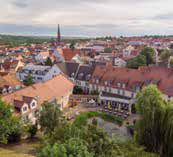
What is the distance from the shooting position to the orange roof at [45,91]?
3416 cm

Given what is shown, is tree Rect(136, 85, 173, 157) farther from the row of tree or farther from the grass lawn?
the grass lawn

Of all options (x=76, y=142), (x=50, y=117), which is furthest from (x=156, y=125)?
(x=76, y=142)

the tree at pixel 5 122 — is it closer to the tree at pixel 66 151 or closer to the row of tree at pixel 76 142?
the row of tree at pixel 76 142

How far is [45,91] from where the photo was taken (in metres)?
40.0

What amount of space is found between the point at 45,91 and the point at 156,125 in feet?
81.3

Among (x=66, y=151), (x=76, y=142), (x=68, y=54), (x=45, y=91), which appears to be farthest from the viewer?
(x=68, y=54)

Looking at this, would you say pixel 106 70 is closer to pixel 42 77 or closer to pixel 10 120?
pixel 42 77

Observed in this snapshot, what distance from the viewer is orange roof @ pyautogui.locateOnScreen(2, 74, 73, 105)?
34.2m

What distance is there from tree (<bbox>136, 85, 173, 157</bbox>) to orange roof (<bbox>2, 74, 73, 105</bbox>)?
2084cm

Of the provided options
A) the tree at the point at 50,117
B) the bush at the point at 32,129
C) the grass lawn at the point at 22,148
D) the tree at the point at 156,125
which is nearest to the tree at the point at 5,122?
the grass lawn at the point at 22,148

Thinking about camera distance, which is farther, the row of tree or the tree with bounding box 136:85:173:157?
the tree with bounding box 136:85:173:157

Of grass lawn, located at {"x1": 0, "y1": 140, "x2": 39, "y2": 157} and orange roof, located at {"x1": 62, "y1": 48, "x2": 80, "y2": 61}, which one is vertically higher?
orange roof, located at {"x1": 62, "y1": 48, "x2": 80, "y2": 61}

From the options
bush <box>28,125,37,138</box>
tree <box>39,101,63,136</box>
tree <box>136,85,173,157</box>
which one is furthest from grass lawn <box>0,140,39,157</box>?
tree <box>136,85,173,157</box>

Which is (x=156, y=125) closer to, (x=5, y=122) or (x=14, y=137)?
(x=5, y=122)
